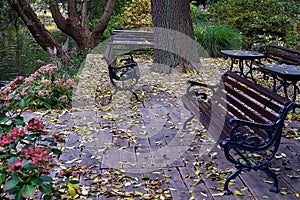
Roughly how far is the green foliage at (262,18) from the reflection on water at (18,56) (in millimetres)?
6365

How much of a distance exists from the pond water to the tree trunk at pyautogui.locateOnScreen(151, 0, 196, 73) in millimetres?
3590

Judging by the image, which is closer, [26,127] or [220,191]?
[26,127]

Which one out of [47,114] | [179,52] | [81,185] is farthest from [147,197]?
[179,52]

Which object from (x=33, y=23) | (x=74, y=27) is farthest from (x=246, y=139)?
(x=74, y=27)

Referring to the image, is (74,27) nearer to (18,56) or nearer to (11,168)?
(18,56)

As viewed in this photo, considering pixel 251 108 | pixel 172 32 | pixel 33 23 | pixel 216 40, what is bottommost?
pixel 216 40

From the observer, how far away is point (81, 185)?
9.93 ft

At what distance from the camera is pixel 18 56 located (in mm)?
14352

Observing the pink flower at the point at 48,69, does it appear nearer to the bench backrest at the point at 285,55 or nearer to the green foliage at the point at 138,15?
the bench backrest at the point at 285,55

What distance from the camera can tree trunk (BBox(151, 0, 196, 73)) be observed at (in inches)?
301

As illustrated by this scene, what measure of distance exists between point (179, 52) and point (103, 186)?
520 cm

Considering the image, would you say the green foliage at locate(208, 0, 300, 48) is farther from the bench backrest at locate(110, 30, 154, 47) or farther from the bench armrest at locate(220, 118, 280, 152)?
the bench armrest at locate(220, 118, 280, 152)

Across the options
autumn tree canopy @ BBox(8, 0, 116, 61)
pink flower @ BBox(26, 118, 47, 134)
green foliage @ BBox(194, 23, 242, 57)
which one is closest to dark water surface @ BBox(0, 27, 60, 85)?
autumn tree canopy @ BBox(8, 0, 116, 61)

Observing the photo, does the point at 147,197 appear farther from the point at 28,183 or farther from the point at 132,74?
the point at 132,74
